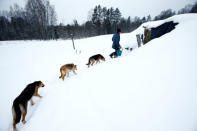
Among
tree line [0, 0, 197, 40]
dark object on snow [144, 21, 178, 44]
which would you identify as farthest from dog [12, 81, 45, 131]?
tree line [0, 0, 197, 40]

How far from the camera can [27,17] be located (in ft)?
86.9

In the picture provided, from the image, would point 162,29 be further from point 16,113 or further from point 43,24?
point 43,24

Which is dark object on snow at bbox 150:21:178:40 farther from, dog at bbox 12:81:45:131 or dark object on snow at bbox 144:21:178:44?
dog at bbox 12:81:45:131

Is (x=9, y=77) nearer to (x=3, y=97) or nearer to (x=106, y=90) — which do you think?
(x=3, y=97)

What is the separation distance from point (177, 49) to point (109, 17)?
44.2 metres

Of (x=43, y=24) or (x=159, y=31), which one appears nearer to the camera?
(x=159, y=31)

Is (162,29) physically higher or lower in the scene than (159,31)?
higher

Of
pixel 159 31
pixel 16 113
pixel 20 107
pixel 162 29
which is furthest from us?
pixel 159 31

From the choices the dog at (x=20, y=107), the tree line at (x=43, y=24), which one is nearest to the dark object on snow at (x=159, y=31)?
the dog at (x=20, y=107)

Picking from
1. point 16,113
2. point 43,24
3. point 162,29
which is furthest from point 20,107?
point 43,24

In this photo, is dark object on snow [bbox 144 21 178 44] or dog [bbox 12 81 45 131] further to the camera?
dark object on snow [bbox 144 21 178 44]

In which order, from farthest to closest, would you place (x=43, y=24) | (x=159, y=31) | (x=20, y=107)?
(x=43, y=24), (x=159, y=31), (x=20, y=107)

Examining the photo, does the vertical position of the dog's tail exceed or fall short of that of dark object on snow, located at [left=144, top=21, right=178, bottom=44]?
it falls short

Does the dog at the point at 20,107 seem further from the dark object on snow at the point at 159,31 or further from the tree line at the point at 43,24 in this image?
the tree line at the point at 43,24
